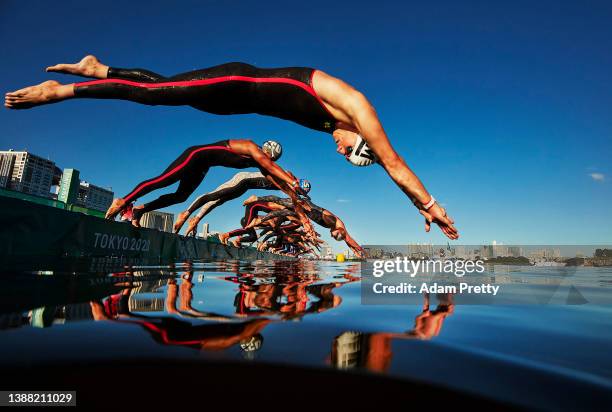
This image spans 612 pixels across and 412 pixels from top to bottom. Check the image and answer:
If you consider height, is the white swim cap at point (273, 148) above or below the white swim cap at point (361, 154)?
above

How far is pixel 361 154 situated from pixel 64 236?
4.00m

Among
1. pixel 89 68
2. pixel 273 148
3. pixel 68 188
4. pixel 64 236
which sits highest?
pixel 273 148

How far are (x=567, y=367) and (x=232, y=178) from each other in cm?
1175

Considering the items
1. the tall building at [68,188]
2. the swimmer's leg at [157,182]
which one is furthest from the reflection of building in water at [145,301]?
the swimmer's leg at [157,182]

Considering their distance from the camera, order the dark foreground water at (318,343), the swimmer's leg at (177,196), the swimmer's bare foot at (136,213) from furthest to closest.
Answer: the swimmer's bare foot at (136,213)
the swimmer's leg at (177,196)
the dark foreground water at (318,343)

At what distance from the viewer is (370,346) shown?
0.72 metres

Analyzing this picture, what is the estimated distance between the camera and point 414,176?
256cm

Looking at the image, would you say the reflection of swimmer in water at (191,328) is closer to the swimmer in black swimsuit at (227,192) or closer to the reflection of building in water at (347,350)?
the reflection of building in water at (347,350)

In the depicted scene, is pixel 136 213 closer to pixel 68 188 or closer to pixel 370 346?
pixel 68 188

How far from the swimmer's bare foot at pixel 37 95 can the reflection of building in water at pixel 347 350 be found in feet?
12.7

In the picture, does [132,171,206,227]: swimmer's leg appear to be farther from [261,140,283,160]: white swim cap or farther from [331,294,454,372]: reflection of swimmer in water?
[331,294,454,372]: reflection of swimmer in water

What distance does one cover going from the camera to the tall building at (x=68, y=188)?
4.84 m

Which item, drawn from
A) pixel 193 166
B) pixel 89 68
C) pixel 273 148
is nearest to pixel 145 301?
pixel 89 68

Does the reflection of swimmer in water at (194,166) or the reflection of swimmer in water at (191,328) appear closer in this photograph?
the reflection of swimmer in water at (191,328)
